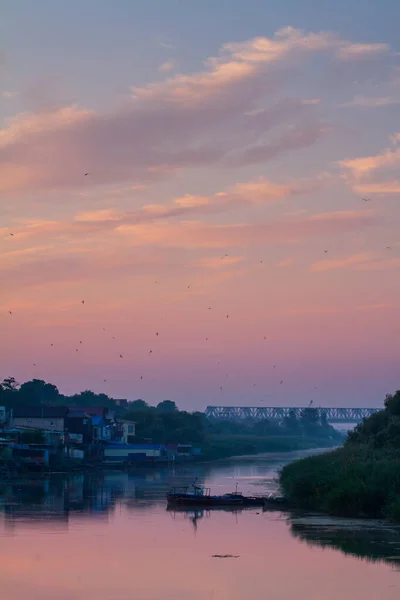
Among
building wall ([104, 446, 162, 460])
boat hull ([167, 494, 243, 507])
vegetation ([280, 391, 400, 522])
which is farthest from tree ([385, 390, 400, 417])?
building wall ([104, 446, 162, 460])

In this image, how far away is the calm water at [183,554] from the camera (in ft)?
79.0

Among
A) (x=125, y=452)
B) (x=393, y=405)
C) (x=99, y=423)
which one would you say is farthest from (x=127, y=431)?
(x=393, y=405)

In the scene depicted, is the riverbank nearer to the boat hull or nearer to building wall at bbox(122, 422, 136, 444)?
the boat hull

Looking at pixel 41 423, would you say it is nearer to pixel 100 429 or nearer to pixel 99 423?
pixel 99 423

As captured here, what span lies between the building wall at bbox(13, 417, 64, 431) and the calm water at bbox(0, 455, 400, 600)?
42.6 metres

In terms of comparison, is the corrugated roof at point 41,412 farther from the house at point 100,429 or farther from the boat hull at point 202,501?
the boat hull at point 202,501

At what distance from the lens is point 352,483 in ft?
124

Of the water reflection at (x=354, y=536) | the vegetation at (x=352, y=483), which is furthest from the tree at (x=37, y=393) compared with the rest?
the water reflection at (x=354, y=536)

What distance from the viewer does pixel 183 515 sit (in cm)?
4134

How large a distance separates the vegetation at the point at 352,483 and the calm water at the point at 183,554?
151cm

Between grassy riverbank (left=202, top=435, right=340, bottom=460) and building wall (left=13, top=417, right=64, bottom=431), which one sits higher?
building wall (left=13, top=417, right=64, bottom=431)

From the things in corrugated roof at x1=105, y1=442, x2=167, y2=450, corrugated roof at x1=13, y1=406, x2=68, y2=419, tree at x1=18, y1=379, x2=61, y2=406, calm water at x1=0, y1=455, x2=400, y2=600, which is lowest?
calm water at x1=0, y1=455, x2=400, y2=600

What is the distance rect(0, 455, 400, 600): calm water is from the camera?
24078 millimetres

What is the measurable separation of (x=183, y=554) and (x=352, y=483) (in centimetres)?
1039
